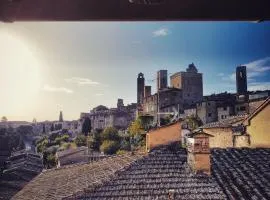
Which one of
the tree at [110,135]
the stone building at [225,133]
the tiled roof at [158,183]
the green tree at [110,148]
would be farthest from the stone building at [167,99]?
the tiled roof at [158,183]

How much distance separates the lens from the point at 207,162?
41.0 feet

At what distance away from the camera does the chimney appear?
12.4 meters

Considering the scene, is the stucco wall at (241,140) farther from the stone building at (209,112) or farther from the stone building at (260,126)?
the stone building at (209,112)

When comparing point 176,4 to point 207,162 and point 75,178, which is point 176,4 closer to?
point 207,162

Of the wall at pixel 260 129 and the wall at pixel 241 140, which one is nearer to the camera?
the wall at pixel 260 129

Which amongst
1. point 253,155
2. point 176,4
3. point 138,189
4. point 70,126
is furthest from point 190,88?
point 176,4

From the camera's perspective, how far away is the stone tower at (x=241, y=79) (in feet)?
232

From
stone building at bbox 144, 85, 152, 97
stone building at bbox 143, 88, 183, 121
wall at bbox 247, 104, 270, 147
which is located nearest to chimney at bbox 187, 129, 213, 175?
wall at bbox 247, 104, 270, 147

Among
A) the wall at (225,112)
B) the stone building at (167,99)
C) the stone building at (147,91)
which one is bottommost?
the wall at (225,112)

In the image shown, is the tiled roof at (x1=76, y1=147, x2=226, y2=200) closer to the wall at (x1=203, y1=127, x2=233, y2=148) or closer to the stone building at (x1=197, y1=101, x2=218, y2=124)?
the wall at (x1=203, y1=127, x2=233, y2=148)

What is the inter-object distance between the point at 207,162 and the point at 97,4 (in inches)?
452

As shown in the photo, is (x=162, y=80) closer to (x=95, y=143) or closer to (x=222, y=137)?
(x=95, y=143)

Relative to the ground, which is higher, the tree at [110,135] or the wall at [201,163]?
the tree at [110,135]

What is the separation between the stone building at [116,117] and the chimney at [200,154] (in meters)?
69.6
